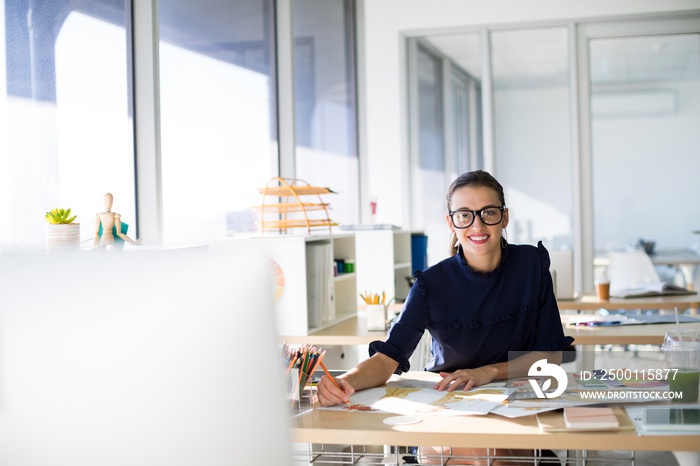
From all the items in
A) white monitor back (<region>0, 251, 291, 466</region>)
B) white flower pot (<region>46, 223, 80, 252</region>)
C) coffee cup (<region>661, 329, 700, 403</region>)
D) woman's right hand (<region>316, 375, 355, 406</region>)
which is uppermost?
white flower pot (<region>46, 223, 80, 252</region>)

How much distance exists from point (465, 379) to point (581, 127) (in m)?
4.61

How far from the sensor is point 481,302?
221 cm

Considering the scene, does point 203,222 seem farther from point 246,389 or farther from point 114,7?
point 246,389

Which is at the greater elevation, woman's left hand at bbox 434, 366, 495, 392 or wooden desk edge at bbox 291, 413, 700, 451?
woman's left hand at bbox 434, 366, 495, 392

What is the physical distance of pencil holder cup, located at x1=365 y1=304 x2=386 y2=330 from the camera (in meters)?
3.43

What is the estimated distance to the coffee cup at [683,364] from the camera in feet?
5.70

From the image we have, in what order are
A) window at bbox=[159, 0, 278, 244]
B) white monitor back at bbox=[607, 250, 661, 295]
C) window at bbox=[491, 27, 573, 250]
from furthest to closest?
1. window at bbox=[491, 27, 573, 250]
2. white monitor back at bbox=[607, 250, 661, 295]
3. window at bbox=[159, 0, 278, 244]

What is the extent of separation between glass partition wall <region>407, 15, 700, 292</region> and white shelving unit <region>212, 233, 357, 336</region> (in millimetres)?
2871

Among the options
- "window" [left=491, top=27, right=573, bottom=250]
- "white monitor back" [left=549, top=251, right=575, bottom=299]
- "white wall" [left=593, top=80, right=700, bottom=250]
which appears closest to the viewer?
"white monitor back" [left=549, top=251, right=575, bottom=299]

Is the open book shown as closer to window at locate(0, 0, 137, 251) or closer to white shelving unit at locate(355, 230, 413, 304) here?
white shelving unit at locate(355, 230, 413, 304)

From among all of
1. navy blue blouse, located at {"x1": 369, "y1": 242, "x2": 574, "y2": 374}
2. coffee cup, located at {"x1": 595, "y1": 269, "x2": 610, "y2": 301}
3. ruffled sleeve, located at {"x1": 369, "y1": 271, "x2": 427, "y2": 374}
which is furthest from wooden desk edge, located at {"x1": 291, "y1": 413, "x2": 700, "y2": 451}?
coffee cup, located at {"x1": 595, "y1": 269, "x2": 610, "y2": 301}

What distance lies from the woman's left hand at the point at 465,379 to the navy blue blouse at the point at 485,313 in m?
0.20

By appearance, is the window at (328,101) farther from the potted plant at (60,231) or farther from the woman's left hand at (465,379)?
the woman's left hand at (465,379)

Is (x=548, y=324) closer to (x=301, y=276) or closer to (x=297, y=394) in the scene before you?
(x=297, y=394)
